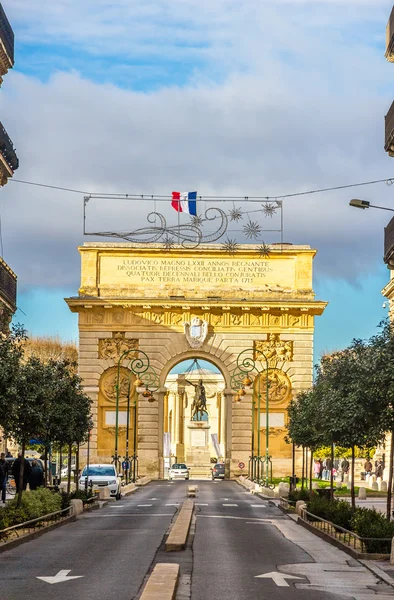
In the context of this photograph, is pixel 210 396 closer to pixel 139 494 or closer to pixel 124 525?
pixel 139 494

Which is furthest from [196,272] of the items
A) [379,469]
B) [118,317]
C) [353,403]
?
[353,403]

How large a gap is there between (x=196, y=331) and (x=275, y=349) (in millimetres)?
5812

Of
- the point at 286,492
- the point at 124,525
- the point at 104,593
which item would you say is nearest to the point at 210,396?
the point at 286,492

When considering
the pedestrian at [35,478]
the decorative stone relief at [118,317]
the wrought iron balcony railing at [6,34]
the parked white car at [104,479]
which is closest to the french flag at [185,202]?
the decorative stone relief at [118,317]

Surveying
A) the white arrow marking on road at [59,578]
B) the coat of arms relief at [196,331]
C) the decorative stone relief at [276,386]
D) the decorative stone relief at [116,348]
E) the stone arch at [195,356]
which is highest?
the coat of arms relief at [196,331]

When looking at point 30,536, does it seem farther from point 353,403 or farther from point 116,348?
point 116,348

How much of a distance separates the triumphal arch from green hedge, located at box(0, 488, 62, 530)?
49195 millimetres

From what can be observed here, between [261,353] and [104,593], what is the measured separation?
68.5 metres

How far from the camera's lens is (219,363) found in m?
88.9

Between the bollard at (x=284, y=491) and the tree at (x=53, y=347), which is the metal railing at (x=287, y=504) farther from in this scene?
the tree at (x=53, y=347)

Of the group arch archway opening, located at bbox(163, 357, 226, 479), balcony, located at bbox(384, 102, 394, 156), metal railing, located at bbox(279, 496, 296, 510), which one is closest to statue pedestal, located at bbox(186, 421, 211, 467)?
arch archway opening, located at bbox(163, 357, 226, 479)

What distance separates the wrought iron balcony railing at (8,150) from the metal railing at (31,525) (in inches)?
492

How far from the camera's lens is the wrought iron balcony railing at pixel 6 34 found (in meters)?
40.3

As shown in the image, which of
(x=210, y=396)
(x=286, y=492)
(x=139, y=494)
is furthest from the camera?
(x=210, y=396)
